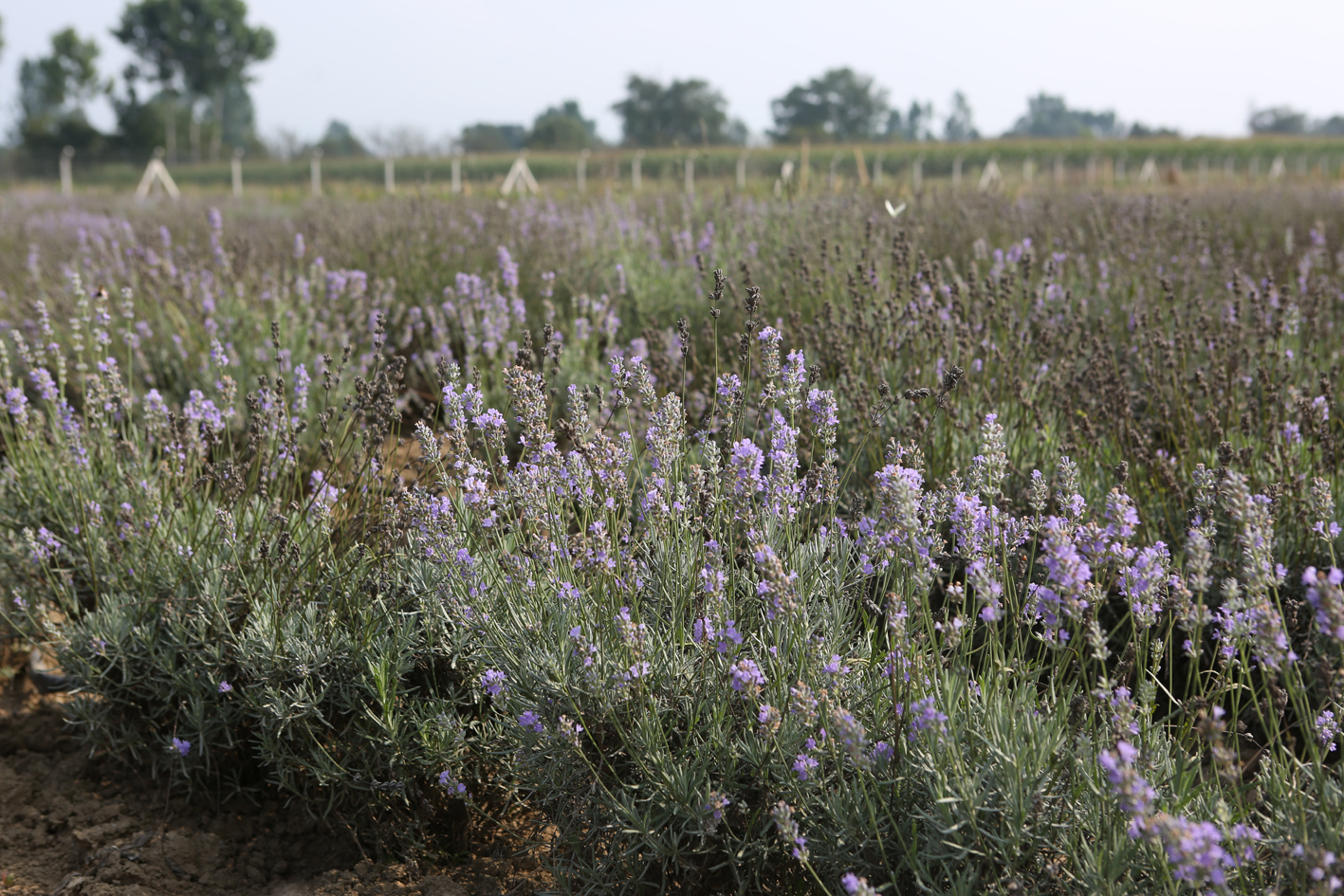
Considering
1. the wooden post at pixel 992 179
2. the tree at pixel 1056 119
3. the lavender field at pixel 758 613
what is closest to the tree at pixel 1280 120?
the tree at pixel 1056 119

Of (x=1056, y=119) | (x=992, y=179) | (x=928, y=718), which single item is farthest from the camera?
(x=1056, y=119)

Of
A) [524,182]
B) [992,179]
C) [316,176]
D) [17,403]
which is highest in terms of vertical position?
[316,176]

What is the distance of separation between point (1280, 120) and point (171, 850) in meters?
115

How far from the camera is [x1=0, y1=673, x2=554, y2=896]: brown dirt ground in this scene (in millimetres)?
1940

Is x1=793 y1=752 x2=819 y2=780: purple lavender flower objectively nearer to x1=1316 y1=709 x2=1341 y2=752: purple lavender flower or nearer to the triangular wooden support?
x1=1316 y1=709 x2=1341 y2=752: purple lavender flower

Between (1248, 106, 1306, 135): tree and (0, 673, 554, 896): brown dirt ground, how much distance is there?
11113 cm

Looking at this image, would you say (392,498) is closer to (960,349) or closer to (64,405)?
(64,405)

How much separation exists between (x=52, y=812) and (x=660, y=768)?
5.80ft

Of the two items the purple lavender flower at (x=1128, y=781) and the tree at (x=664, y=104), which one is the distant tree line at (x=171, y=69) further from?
the purple lavender flower at (x=1128, y=781)

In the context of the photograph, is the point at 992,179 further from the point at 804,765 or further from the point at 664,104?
the point at 664,104

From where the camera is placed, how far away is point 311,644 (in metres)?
2.09

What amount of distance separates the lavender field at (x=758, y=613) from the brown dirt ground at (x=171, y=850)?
0.08m

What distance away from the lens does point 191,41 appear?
182ft

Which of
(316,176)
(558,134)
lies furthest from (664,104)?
(316,176)
